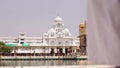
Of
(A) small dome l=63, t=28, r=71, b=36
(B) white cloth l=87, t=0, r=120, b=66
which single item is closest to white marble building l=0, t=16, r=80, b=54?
(A) small dome l=63, t=28, r=71, b=36

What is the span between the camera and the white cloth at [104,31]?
0.89 meters

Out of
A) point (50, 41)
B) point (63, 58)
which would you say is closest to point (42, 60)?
point (63, 58)

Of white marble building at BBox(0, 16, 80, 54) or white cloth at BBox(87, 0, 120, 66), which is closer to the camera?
white cloth at BBox(87, 0, 120, 66)

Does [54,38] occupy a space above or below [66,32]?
below

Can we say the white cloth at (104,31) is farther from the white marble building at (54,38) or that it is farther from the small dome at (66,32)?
the small dome at (66,32)

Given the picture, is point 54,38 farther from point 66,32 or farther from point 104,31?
point 104,31

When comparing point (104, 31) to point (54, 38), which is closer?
point (104, 31)

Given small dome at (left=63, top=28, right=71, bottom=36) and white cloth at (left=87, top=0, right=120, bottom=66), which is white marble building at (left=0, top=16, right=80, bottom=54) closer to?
small dome at (left=63, top=28, right=71, bottom=36)

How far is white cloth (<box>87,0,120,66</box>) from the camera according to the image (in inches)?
34.9

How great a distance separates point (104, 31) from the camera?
92 centimetres

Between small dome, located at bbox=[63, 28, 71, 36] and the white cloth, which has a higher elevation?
small dome, located at bbox=[63, 28, 71, 36]

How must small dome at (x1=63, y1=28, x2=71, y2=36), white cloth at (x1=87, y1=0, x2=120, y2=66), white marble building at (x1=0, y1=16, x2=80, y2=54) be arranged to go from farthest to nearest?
small dome at (x1=63, y1=28, x2=71, y2=36), white marble building at (x1=0, y1=16, x2=80, y2=54), white cloth at (x1=87, y1=0, x2=120, y2=66)

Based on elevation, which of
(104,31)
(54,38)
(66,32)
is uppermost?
(66,32)

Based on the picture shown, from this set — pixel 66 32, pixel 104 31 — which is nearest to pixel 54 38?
pixel 66 32
